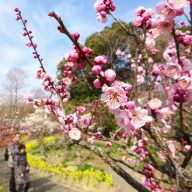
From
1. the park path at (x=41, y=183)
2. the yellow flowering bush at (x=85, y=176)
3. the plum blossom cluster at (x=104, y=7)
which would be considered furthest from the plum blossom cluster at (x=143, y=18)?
the park path at (x=41, y=183)

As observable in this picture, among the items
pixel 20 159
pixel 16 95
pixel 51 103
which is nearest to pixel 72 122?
pixel 51 103

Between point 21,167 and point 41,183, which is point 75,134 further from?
point 41,183

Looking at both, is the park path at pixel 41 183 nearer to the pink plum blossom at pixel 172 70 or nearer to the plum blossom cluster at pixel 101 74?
the plum blossom cluster at pixel 101 74

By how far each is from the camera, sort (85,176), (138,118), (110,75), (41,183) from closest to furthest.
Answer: (110,75)
(138,118)
(85,176)
(41,183)

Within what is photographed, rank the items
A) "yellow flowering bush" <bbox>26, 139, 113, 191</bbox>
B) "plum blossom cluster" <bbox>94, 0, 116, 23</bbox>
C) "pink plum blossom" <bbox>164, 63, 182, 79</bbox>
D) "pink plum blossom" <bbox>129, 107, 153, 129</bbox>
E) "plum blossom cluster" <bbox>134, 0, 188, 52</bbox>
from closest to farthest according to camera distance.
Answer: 1. "plum blossom cluster" <bbox>134, 0, 188, 52</bbox>
2. "pink plum blossom" <bbox>164, 63, 182, 79</bbox>
3. "pink plum blossom" <bbox>129, 107, 153, 129</bbox>
4. "plum blossom cluster" <bbox>94, 0, 116, 23</bbox>
5. "yellow flowering bush" <bbox>26, 139, 113, 191</bbox>

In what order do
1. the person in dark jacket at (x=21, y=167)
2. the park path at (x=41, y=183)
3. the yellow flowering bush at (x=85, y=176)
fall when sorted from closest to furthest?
the person in dark jacket at (x=21, y=167), the yellow flowering bush at (x=85, y=176), the park path at (x=41, y=183)

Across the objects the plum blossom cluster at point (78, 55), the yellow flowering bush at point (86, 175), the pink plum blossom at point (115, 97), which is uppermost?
the plum blossom cluster at point (78, 55)

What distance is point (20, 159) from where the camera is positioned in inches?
331

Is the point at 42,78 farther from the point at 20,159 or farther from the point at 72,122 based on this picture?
the point at 20,159

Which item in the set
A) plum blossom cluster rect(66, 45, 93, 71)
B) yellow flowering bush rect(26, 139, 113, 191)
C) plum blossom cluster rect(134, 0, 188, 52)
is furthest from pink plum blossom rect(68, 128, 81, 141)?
yellow flowering bush rect(26, 139, 113, 191)

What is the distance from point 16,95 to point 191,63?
40.8m

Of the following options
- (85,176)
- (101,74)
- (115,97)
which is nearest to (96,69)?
(101,74)

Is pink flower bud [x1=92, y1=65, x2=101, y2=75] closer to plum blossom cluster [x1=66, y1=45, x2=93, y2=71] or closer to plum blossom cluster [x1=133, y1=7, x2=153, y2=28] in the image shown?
plum blossom cluster [x1=66, y1=45, x2=93, y2=71]

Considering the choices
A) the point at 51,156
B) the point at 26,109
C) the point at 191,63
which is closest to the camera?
the point at 191,63
